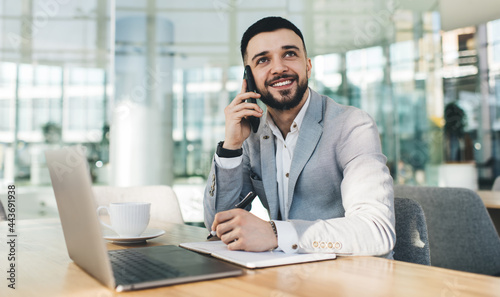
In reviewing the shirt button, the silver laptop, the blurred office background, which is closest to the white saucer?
the silver laptop

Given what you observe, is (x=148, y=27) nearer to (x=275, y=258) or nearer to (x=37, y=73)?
(x=37, y=73)

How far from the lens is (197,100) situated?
525 centimetres

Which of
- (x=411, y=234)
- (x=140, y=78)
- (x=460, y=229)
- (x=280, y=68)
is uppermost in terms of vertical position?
(x=140, y=78)

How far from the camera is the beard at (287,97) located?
5.59 feet

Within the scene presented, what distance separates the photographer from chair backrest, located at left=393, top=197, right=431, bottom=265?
1245 mm

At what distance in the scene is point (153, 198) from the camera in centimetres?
216

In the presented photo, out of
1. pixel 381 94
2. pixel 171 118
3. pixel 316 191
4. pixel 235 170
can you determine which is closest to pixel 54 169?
pixel 235 170

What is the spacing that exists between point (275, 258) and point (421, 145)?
6426 mm

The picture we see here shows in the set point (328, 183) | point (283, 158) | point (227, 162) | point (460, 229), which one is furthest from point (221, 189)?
point (460, 229)

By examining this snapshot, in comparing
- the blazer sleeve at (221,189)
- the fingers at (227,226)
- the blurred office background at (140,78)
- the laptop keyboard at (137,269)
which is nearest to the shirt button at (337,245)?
the fingers at (227,226)

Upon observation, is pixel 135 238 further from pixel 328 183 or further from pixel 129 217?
pixel 328 183

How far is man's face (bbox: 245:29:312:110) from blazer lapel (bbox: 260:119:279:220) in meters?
0.14

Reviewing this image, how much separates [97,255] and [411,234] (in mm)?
946

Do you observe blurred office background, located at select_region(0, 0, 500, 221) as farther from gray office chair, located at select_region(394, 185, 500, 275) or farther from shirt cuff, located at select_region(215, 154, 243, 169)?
shirt cuff, located at select_region(215, 154, 243, 169)
